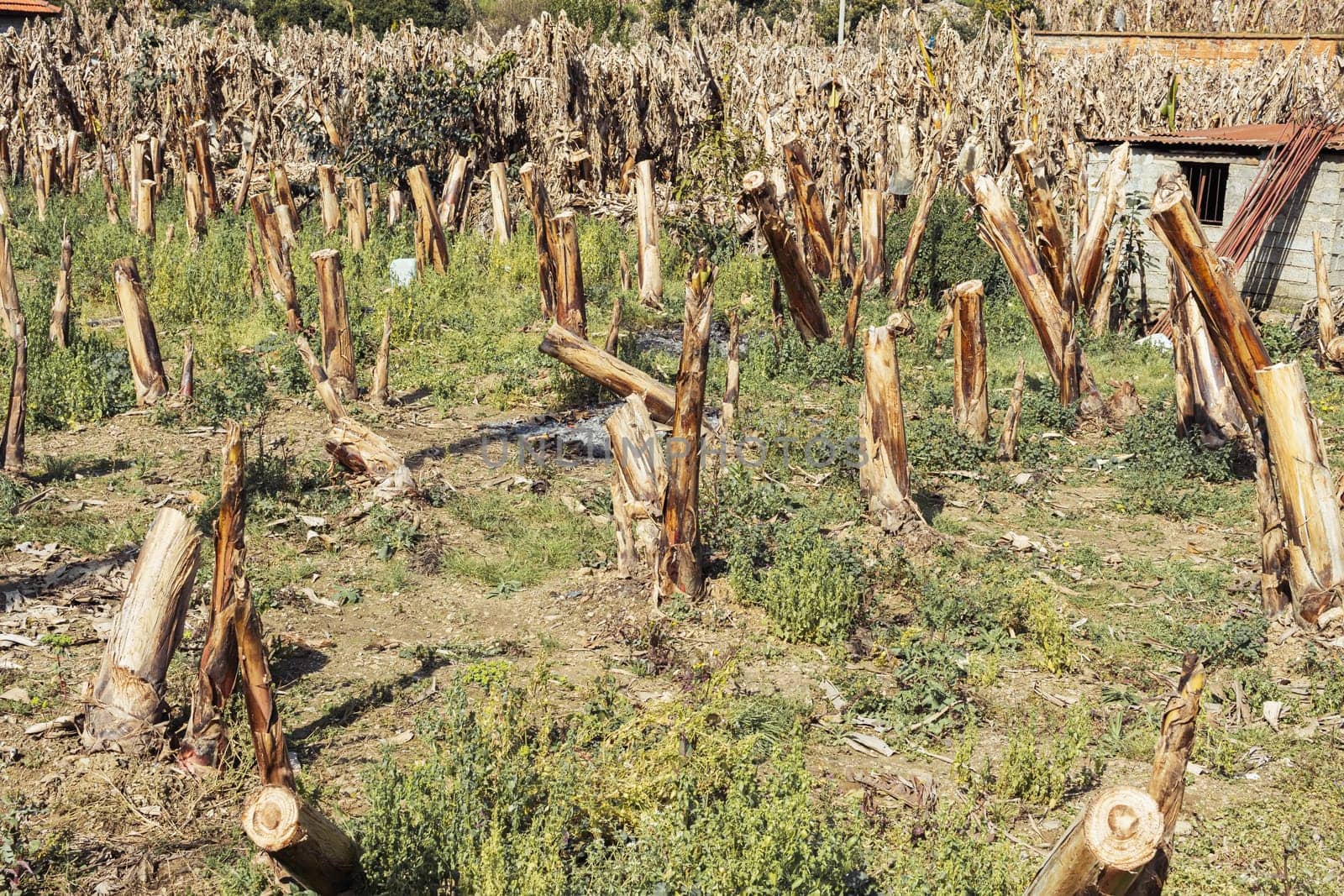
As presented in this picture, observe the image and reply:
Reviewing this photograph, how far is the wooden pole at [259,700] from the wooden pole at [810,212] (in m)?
9.40

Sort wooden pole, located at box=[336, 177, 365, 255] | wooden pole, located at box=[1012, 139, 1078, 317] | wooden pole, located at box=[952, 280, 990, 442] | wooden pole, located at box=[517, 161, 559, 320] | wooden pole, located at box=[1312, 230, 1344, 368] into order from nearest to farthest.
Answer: wooden pole, located at box=[952, 280, 990, 442], wooden pole, located at box=[1012, 139, 1078, 317], wooden pole, located at box=[1312, 230, 1344, 368], wooden pole, located at box=[517, 161, 559, 320], wooden pole, located at box=[336, 177, 365, 255]

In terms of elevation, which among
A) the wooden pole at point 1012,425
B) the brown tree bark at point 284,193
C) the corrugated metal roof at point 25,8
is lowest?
the wooden pole at point 1012,425

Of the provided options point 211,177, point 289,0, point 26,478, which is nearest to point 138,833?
point 26,478

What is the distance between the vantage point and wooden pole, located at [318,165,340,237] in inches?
601

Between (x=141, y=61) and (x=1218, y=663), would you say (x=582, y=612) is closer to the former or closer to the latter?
(x=1218, y=663)

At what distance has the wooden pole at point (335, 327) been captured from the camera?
10523 mm

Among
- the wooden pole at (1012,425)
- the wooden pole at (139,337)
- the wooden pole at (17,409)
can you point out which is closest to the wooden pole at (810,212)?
the wooden pole at (1012,425)

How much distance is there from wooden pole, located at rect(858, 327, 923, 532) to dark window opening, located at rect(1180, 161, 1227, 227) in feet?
23.6

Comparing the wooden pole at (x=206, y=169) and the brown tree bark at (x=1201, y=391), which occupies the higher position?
the wooden pole at (x=206, y=169)

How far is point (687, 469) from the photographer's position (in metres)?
7.18

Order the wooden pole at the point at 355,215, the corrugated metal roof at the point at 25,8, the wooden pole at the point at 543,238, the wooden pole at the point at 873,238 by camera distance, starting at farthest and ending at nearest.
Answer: the corrugated metal roof at the point at 25,8 < the wooden pole at the point at 355,215 < the wooden pole at the point at 873,238 < the wooden pole at the point at 543,238

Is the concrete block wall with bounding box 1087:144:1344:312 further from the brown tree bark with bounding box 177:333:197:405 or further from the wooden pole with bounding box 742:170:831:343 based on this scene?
the brown tree bark with bounding box 177:333:197:405

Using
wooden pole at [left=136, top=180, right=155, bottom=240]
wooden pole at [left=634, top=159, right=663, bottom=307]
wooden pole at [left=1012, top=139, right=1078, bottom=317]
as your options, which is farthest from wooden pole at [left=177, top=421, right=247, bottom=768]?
wooden pole at [left=136, top=180, right=155, bottom=240]

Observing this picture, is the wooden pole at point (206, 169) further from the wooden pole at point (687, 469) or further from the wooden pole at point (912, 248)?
the wooden pole at point (687, 469)
